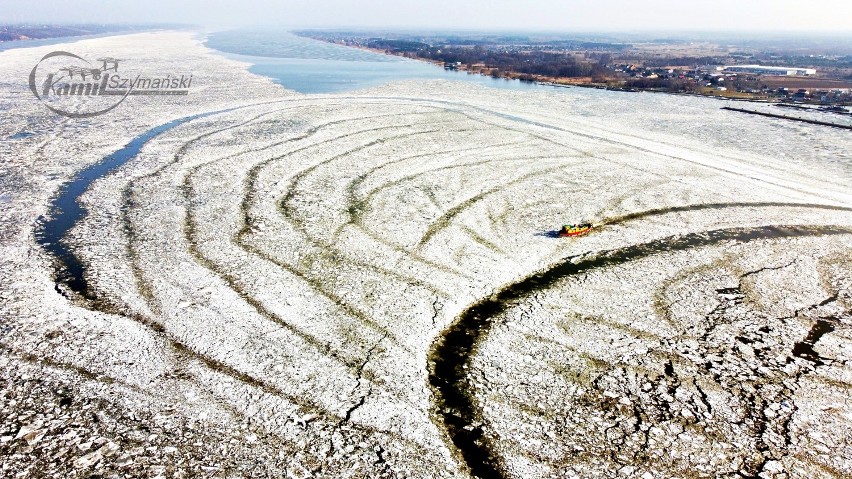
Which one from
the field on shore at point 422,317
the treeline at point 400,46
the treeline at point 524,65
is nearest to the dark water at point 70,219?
the field on shore at point 422,317

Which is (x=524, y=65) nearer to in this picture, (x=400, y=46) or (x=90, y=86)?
(x=400, y=46)

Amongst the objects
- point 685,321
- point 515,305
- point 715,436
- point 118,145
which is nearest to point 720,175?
point 685,321

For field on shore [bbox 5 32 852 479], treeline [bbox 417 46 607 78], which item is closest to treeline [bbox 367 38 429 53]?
treeline [bbox 417 46 607 78]

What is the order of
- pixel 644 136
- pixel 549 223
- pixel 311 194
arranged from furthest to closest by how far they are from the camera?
1. pixel 644 136
2. pixel 311 194
3. pixel 549 223

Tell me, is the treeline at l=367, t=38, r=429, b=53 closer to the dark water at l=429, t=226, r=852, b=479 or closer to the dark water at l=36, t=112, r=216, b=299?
the dark water at l=36, t=112, r=216, b=299

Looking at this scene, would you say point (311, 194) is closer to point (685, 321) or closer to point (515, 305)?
point (515, 305)

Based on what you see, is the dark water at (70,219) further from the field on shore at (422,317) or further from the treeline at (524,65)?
the treeline at (524,65)
